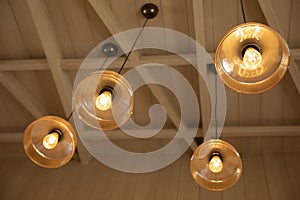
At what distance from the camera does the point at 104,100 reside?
211cm

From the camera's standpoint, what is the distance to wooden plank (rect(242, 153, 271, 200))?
417 centimetres

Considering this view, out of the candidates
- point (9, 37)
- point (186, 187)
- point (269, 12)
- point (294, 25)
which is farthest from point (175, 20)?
point (186, 187)

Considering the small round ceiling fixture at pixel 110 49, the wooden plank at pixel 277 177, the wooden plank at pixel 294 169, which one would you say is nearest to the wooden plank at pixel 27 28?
the small round ceiling fixture at pixel 110 49

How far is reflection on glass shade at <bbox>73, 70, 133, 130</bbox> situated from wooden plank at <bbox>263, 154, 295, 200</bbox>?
2670 millimetres

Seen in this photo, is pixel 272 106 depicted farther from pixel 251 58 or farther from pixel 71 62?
pixel 251 58

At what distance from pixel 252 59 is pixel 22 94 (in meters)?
3.17

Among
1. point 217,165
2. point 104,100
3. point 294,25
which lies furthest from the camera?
point 294,25

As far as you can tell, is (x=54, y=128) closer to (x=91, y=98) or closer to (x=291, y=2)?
(x=91, y=98)

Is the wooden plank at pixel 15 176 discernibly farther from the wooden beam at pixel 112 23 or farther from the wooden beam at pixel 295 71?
the wooden beam at pixel 295 71

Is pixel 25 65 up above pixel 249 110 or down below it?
above

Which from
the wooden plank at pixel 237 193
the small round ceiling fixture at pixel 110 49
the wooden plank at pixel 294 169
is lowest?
the wooden plank at pixel 294 169

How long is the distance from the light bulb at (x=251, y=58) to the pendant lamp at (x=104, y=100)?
64 centimetres

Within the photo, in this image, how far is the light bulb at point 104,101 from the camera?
6.85 ft

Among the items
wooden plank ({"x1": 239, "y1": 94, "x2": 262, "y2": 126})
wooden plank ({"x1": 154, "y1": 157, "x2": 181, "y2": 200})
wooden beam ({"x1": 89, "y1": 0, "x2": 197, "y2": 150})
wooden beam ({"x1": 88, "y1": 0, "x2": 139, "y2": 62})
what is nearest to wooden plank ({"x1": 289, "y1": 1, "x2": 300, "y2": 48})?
wooden plank ({"x1": 239, "y1": 94, "x2": 262, "y2": 126})
